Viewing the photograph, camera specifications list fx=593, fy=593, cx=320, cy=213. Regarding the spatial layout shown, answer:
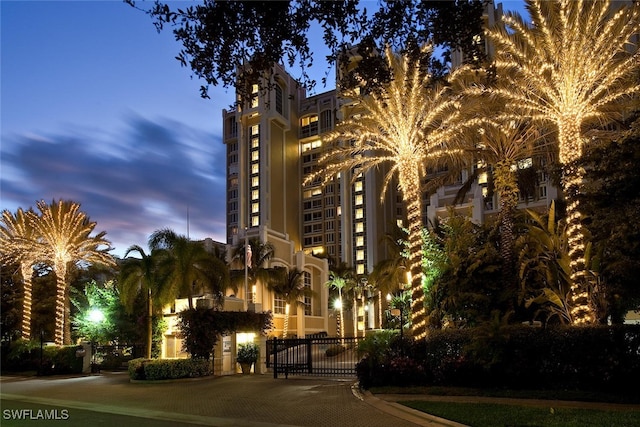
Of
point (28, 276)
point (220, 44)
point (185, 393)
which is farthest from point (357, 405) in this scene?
point (28, 276)

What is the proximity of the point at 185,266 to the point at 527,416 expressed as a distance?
1764cm

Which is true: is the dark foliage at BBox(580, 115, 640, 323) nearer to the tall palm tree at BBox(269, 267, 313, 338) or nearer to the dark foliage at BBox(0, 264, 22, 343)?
the dark foliage at BBox(0, 264, 22, 343)

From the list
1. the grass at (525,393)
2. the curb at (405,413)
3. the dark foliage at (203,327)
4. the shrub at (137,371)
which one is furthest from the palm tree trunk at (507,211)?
the shrub at (137,371)

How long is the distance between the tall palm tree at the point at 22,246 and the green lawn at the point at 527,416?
90.4 feet

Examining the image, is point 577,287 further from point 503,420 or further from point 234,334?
point 234,334

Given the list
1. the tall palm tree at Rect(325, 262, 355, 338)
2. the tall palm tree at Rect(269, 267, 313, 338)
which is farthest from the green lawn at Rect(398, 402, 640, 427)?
the tall palm tree at Rect(325, 262, 355, 338)

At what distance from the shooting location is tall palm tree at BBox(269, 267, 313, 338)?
180 feet

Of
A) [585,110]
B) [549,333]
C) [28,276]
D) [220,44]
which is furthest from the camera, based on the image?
[28,276]

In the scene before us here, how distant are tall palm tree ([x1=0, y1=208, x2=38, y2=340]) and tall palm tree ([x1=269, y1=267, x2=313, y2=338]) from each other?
23.0 metres

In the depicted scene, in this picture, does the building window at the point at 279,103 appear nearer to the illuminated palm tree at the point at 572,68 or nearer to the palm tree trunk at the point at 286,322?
the palm tree trunk at the point at 286,322

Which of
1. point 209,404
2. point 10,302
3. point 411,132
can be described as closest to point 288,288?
point 10,302

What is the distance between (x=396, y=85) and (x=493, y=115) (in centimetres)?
367

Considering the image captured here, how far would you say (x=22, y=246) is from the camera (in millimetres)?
33375

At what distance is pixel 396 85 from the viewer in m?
20.6
